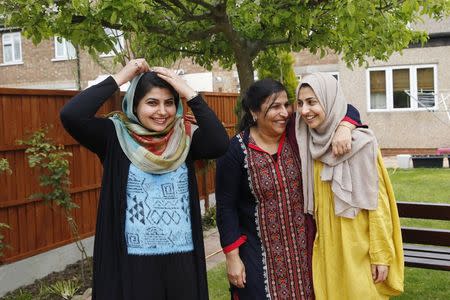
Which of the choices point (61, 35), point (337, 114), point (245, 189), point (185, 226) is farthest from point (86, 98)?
point (61, 35)

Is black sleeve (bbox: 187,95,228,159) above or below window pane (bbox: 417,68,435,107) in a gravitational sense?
below

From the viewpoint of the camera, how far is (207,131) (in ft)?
8.17

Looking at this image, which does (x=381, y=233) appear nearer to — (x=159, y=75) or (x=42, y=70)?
(x=159, y=75)

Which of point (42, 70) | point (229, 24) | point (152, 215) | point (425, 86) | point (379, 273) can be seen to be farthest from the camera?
point (42, 70)

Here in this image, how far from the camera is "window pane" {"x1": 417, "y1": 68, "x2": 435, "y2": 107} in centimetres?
1618

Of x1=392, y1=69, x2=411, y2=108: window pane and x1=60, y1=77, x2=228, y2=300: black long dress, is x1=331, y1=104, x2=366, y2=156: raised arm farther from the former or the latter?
x1=392, y1=69, x2=411, y2=108: window pane

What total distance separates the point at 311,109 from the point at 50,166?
121 inches

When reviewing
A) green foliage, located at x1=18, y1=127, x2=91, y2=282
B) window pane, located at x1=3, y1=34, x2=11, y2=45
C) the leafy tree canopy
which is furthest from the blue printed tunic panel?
window pane, located at x1=3, y1=34, x2=11, y2=45

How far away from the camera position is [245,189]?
2.82 m

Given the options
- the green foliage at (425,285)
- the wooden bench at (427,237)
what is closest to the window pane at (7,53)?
the green foliage at (425,285)

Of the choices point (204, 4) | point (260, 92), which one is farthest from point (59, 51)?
point (260, 92)

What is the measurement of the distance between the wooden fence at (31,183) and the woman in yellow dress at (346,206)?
3186 mm

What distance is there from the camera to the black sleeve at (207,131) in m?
2.49

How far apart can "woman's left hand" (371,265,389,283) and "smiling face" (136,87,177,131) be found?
1245 mm
